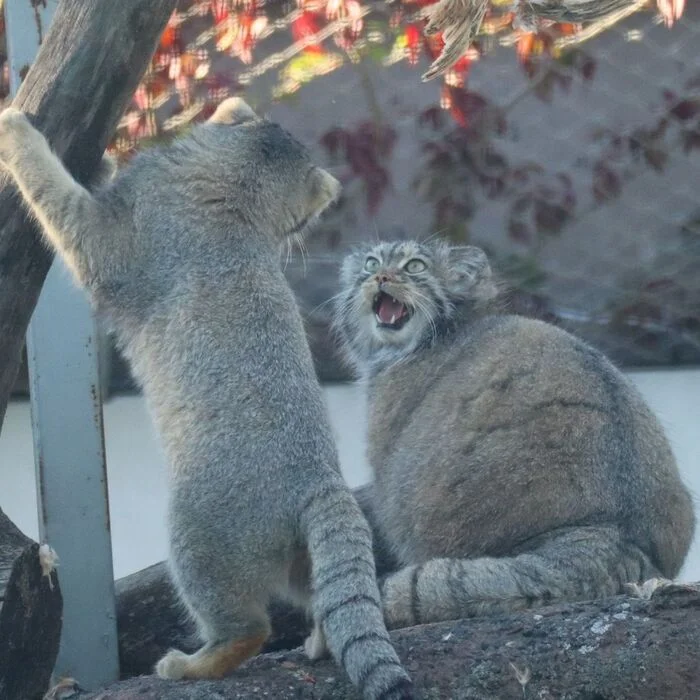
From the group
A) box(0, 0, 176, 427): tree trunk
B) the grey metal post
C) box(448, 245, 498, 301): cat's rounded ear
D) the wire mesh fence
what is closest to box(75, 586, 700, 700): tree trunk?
the grey metal post

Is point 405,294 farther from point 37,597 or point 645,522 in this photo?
point 37,597

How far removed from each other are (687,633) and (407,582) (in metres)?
0.86

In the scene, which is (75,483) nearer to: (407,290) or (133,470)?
(407,290)

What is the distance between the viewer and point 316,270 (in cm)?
649

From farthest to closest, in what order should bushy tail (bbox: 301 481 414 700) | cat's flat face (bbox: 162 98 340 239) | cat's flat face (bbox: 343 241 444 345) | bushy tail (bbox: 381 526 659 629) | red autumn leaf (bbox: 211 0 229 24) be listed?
red autumn leaf (bbox: 211 0 229 24) → cat's flat face (bbox: 343 241 444 345) → cat's flat face (bbox: 162 98 340 239) → bushy tail (bbox: 381 526 659 629) → bushy tail (bbox: 301 481 414 700)

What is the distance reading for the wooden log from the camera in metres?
3.80

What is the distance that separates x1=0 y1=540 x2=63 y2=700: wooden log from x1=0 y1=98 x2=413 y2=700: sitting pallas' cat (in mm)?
321

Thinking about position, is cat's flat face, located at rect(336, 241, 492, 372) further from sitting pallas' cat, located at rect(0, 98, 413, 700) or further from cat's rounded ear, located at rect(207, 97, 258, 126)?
cat's rounded ear, located at rect(207, 97, 258, 126)

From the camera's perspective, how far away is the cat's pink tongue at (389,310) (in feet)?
17.1

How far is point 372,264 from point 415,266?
151 mm

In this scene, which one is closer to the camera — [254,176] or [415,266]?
[254,176]

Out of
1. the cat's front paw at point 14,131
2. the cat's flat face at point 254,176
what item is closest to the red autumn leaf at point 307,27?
the cat's flat face at point 254,176

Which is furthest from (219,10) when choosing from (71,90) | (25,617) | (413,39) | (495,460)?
(25,617)

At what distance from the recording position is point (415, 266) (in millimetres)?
5215
